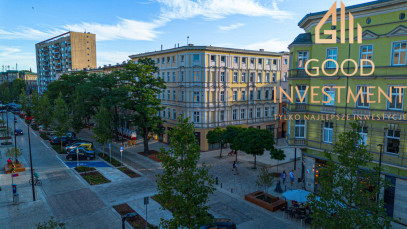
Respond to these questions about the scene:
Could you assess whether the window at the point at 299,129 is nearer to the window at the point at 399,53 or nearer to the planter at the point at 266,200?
the planter at the point at 266,200

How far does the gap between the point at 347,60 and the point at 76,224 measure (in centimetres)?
2512

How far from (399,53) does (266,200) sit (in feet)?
50.8

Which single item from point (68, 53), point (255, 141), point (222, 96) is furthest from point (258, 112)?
point (68, 53)

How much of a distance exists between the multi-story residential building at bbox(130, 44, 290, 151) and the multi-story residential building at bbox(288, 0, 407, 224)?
18.9 metres

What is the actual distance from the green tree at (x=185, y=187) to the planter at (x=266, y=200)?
986 cm

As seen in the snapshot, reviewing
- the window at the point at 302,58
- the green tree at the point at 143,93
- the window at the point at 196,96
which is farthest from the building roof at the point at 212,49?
the window at the point at 302,58

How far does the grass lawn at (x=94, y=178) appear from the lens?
28.0m

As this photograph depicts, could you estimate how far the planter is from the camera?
21797 millimetres

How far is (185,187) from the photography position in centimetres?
Result: 1302

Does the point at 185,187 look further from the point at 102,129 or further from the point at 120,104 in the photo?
the point at 120,104

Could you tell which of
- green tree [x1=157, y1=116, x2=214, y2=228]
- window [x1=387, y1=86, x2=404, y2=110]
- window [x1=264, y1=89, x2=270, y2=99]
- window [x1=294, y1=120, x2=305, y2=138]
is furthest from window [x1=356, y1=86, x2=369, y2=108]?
window [x1=264, y1=89, x2=270, y2=99]

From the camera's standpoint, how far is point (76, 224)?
62.7ft

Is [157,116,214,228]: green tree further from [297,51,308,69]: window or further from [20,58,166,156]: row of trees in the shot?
[20,58,166,156]: row of trees

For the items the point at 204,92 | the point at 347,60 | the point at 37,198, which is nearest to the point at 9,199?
the point at 37,198
